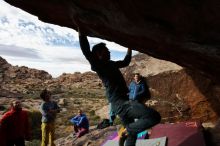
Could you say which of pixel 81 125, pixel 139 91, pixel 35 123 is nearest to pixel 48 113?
pixel 81 125

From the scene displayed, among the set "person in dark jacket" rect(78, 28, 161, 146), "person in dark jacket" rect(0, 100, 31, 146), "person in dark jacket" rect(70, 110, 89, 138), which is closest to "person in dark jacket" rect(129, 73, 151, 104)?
"person in dark jacket" rect(78, 28, 161, 146)

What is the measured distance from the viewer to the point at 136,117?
23.8 ft

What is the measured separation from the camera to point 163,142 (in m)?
10.9

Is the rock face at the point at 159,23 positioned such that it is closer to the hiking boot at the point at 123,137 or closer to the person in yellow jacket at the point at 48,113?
the hiking boot at the point at 123,137

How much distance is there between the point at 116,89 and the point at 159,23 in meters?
1.29

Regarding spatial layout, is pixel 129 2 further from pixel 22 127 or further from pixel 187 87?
pixel 187 87

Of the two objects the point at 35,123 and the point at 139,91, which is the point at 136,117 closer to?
the point at 139,91

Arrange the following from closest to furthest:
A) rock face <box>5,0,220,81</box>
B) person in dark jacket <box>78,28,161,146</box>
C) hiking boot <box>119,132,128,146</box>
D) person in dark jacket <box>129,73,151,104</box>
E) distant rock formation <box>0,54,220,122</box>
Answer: rock face <box>5,0,220,81</box> < person in dark jacket <box>78,28,161,146</box> < hiking boot <box>119,132,128,146</box> < person in dark jacket <box>129,73,151,104</box> < distant rock formation <box>0,54,220,122</box>

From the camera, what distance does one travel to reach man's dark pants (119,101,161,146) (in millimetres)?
7090

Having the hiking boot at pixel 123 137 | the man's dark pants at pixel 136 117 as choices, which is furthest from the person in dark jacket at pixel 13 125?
the man's dark pants at pixel 136 117

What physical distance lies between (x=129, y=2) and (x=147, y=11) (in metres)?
0.35

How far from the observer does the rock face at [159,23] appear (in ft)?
22.9

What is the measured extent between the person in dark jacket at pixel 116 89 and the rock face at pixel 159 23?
19.1 inches

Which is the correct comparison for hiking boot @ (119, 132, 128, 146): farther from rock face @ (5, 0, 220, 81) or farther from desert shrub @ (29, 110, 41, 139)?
desert shrub @ (29, 110, 41, 139)
